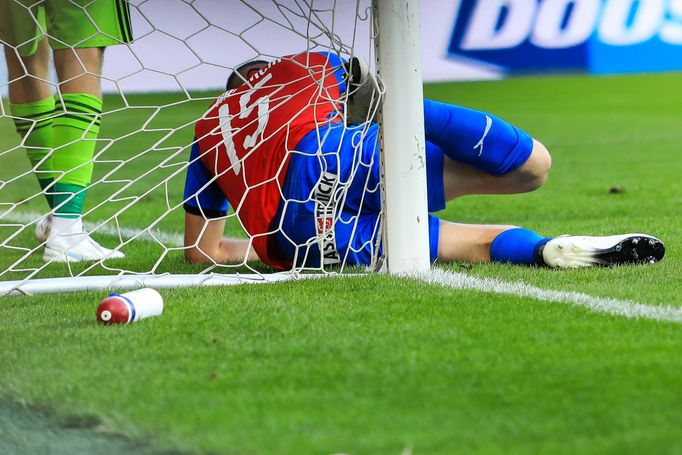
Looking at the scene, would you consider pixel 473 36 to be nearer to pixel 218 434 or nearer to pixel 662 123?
pixel 662 123

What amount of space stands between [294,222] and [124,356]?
1.06 metres

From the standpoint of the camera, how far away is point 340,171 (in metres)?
3.05

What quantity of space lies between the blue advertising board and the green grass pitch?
7.86 metres

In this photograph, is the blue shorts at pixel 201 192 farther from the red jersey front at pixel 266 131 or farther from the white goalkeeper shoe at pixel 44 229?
the white goalkeeper shoe at pixel 44 229

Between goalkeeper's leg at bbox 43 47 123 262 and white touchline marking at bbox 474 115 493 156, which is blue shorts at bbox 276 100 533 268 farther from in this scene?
goalkeeper's leg at bbox 43 47 123 262

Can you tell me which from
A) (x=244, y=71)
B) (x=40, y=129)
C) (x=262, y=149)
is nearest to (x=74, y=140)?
(x=40, y=129)

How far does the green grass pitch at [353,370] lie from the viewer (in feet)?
5.12

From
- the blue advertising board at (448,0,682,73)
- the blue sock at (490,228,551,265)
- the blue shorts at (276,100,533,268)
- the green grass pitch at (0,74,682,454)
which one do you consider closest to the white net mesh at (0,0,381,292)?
the blue shorts at (276,100,533,268)

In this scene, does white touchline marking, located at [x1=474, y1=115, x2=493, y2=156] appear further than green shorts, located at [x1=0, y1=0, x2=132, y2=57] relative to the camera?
No

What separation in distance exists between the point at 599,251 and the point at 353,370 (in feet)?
4.07

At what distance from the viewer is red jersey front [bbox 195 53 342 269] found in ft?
10.2

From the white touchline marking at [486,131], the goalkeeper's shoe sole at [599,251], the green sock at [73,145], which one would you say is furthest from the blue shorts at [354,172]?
the green sock at [73,145]

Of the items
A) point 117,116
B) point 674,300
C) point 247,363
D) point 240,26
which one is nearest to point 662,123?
point 117,116

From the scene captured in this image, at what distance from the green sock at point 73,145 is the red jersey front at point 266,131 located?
550mm
